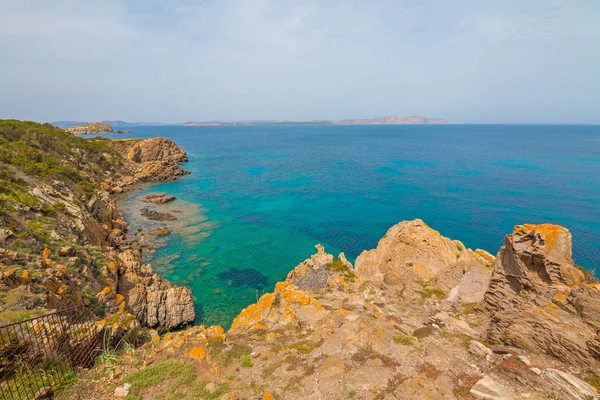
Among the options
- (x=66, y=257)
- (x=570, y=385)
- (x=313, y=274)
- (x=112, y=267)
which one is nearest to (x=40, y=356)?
(x=66, y=257)

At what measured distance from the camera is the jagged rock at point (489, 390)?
1010 cm

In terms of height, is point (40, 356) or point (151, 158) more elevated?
point (151, 158)

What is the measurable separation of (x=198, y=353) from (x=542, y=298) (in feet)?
58.5

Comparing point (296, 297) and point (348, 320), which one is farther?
point (296, 297)

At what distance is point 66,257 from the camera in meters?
21.9

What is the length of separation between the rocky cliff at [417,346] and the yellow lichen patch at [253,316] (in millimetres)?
94

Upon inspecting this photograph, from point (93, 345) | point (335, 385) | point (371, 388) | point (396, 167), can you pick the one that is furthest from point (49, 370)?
point (396, 167)

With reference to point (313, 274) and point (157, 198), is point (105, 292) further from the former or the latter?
point (157, 198)

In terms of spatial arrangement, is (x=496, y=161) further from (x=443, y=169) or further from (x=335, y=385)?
(x=335, y=385)

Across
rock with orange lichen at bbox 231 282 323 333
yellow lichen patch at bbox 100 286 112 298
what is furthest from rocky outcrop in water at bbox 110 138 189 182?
rock with orange lichen at bbox 231 282 323 333

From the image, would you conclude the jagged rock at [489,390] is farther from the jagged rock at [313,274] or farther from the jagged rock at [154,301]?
the jagged rock at [154,301]

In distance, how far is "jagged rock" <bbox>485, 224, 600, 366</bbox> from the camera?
38.2 ft

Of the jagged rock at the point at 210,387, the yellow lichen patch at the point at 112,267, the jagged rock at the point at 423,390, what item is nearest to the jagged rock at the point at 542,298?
the jagged rock at the point at 423,390

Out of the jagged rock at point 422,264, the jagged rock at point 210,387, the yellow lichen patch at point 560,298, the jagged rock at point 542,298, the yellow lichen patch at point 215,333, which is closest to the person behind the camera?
the jagged rock at point 210,387
